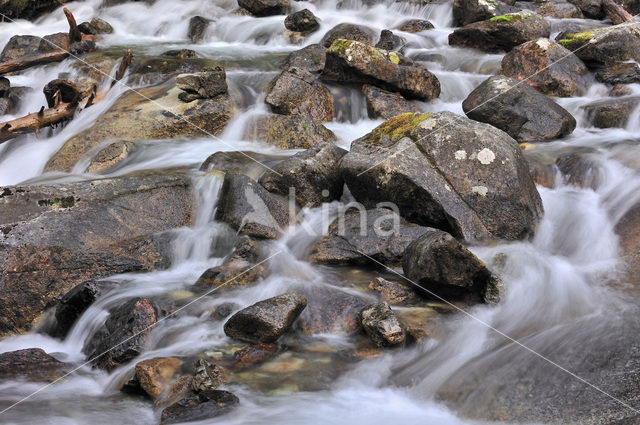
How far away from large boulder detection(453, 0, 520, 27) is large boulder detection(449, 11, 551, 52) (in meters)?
1.98

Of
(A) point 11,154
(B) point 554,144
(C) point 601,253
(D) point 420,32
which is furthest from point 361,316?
(D) point 420,32

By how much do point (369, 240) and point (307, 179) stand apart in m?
1.36

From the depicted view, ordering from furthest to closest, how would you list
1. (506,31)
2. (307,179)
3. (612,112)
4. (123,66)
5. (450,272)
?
(506,31), (123,66), (612,112), (307,179), (450,272)

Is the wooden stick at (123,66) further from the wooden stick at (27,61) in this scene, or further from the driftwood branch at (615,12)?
the driftwood branch at (615,12)

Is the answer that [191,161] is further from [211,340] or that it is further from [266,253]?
[211,340]

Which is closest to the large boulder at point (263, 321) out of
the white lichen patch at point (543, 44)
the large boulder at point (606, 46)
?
the white lichen patch at point (543, 44)

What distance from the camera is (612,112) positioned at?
8.91m

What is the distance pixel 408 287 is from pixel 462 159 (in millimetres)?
1945

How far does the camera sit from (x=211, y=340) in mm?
4492

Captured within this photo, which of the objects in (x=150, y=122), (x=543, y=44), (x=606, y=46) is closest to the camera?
(x=150, y=122)

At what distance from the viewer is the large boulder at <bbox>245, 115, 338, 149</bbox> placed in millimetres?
8375

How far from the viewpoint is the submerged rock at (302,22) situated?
14691 mm

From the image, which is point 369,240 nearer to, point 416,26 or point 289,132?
point 289,132

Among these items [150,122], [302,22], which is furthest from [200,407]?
[302,22]
